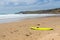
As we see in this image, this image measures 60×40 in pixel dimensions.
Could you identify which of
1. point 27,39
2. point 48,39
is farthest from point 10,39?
point 48,39

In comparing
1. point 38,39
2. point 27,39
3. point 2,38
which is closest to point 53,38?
point 38,39

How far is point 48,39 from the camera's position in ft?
24.2

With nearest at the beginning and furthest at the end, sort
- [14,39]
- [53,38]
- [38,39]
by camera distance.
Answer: [53,38]
[38,39]
[14,39]

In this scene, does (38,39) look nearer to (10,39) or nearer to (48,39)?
(48,39)

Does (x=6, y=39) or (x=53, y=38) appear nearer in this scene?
(x=53, y=38)

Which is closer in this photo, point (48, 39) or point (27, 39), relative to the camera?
point (48, 39)

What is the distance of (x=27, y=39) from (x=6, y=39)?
1.18 m

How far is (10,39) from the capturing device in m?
8.52

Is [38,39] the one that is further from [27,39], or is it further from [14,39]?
[14,39]

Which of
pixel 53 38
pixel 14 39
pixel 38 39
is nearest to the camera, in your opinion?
pixel 53 38

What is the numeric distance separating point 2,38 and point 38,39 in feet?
6.91

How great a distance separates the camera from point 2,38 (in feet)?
28.6

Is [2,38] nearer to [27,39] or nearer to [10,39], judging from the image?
[10,39]

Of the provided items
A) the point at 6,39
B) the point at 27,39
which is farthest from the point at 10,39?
the point at 27,39
